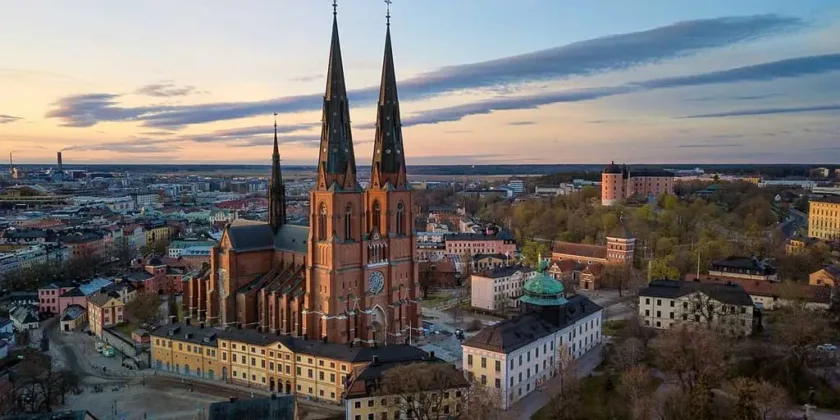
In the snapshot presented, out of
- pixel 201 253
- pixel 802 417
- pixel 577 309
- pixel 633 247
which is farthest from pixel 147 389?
pixel 633 247

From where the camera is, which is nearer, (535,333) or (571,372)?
(571,372)

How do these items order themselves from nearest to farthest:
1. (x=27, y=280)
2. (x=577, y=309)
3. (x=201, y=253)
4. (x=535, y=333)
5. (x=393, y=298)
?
1. (x=535, y=333)
2. (x=577, y=309)
3. (x=393, y=298)
4. (x=27, y=280)
5. (x=201, y=253)

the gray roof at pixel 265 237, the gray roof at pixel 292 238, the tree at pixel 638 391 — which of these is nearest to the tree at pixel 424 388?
the tree at pixel 638 391

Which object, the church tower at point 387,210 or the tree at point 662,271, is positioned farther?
the tree at point 662,271

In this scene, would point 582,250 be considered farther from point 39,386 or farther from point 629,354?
point 39,386

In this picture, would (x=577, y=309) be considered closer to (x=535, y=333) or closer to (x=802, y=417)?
(x=535, y=333)

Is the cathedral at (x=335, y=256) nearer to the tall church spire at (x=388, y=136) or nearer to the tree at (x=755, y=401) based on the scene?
the tall church spire at (x=388, y=136)
